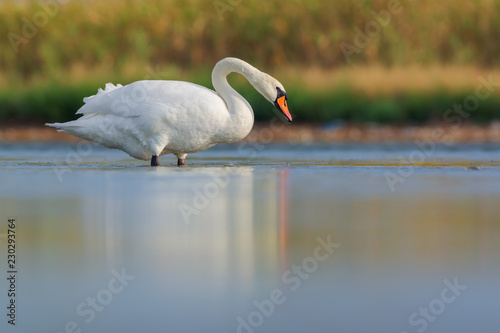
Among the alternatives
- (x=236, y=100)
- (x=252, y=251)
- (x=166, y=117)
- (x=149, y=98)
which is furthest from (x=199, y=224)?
A: (x=236, y=100)

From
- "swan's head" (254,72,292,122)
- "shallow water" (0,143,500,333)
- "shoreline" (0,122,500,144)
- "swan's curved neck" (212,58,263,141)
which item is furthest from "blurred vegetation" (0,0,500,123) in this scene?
"shallow water" (0,143,500,333)

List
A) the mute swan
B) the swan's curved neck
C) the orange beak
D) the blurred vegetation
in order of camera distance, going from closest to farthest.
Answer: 1. the mute swan
2. the swan's curved neck
3. the orange beak
4. the blurred vegetation

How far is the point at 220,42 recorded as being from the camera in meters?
21.4

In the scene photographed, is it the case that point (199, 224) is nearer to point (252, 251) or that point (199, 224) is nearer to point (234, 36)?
point (252, 251)

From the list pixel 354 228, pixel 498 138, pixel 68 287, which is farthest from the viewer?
pixel 498 138

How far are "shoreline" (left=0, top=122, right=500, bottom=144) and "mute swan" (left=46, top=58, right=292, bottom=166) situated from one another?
16.6ft

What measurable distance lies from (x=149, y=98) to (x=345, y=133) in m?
6.50

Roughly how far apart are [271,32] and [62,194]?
14900 mm

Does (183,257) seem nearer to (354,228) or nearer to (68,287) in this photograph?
(68,287)

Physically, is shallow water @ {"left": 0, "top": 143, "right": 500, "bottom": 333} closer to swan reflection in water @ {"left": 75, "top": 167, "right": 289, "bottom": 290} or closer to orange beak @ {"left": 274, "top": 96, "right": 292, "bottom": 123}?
swan reflection in water @ {"left": 75, "top": 167, "right": 289, "bottom": 290}

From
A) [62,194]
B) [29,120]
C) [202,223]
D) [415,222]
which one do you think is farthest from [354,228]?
[29,120]

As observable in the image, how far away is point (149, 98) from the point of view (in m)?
8.83

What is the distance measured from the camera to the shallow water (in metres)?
3.52

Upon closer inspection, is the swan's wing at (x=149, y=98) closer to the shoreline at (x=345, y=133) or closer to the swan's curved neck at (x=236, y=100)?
the swan's curved neck at (x=236, y=100)
